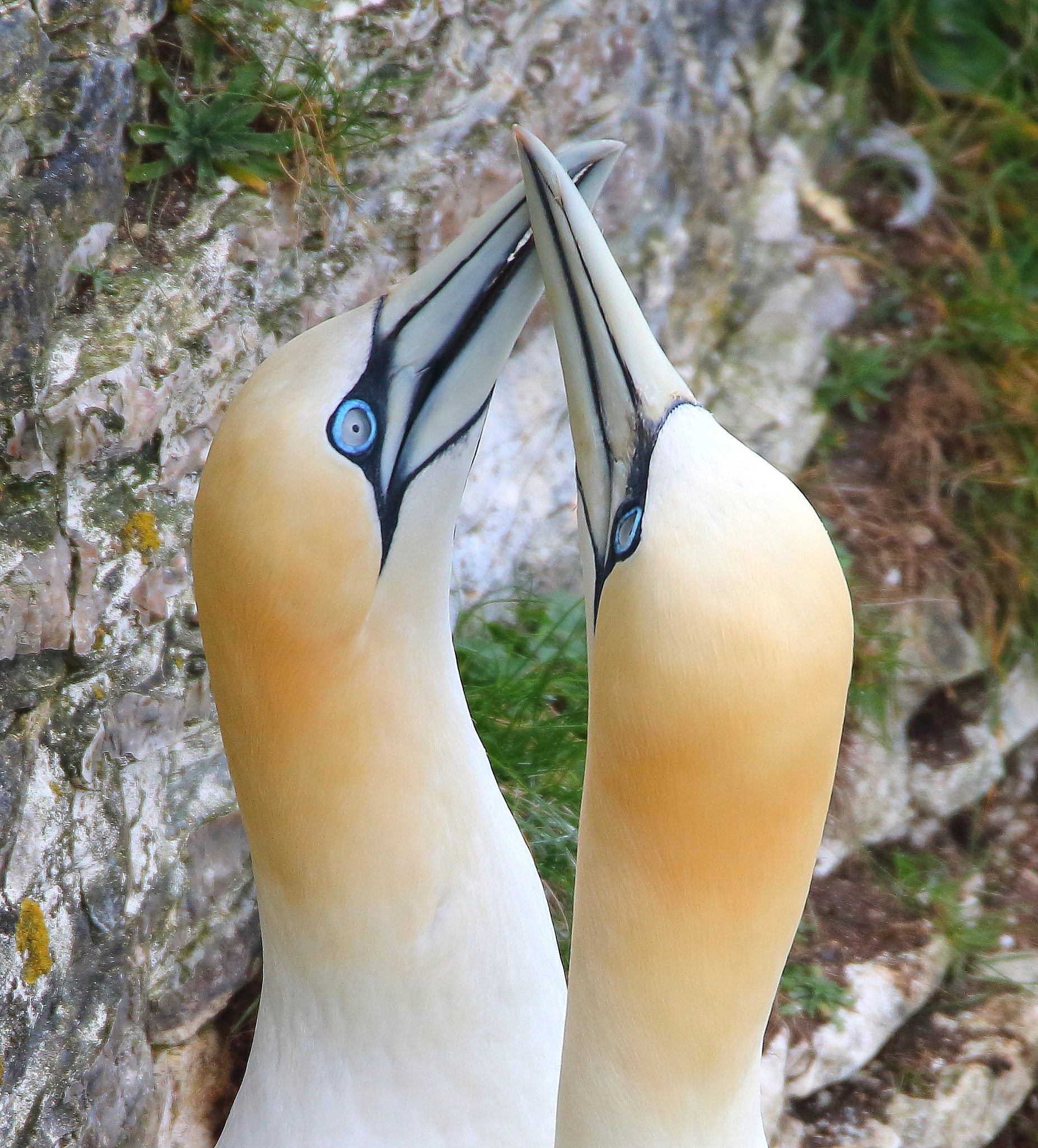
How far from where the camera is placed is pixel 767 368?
4828 mm

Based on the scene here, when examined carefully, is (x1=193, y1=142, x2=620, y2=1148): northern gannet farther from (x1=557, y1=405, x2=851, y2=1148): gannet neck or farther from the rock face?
the rock face

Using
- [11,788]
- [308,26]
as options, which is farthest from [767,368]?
[11,788]

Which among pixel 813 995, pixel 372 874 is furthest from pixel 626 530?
pixel 813 995

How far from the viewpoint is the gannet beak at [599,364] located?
1.74 metres

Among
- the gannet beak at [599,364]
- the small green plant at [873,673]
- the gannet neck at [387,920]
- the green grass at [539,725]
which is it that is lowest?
the small green plant at [873,673]

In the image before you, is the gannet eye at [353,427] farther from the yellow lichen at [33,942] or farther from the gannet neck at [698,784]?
the yellow lichen at [33,942]

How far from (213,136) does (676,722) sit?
2221 mm

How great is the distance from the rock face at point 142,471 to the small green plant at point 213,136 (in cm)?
7

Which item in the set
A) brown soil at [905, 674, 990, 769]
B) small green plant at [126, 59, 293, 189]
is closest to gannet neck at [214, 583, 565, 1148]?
small green plant at [126, 59, 293, 189]

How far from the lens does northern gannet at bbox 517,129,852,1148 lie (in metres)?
1.57

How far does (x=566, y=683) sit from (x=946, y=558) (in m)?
1.77

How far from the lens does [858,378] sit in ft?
16.0

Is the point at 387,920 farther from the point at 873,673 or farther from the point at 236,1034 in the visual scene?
the point at 873,673

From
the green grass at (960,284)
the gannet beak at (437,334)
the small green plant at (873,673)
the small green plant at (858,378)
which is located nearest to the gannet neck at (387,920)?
the gannet beak at (437,334)
